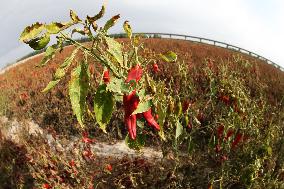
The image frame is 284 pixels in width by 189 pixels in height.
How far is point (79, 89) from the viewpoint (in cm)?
161

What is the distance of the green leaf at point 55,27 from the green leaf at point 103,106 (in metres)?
0.27

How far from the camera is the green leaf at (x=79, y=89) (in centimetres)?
157

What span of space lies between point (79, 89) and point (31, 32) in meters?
0.27

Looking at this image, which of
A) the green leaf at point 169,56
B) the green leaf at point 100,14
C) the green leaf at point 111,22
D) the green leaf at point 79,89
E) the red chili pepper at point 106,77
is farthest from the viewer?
the green leaf at point 169,56

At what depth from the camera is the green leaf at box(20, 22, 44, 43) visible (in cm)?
A: 159

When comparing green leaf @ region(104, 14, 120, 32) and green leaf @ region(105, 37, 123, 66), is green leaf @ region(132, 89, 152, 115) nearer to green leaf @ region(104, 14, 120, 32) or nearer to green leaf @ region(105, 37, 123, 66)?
green leaf @ region(105, 37, 123, 66)

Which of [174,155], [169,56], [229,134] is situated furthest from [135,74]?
[174,155]

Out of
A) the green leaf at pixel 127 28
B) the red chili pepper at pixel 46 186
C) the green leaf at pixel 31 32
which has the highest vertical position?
the green leaf at pixel 127 28

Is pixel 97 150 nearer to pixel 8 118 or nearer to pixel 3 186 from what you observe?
pixel 3 186

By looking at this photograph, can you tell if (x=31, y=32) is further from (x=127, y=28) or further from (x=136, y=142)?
(x=136, y=142)

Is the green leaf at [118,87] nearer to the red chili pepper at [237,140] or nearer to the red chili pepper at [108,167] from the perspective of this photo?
the red chili pepper at [237,140]

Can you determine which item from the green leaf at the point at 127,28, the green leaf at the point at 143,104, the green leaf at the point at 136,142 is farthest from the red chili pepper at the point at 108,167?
the green leaf at the point at 143,104

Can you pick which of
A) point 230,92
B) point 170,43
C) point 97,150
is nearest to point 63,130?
point 97,150

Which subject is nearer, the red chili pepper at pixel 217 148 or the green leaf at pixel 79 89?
the green leaf at pixel 79 89
